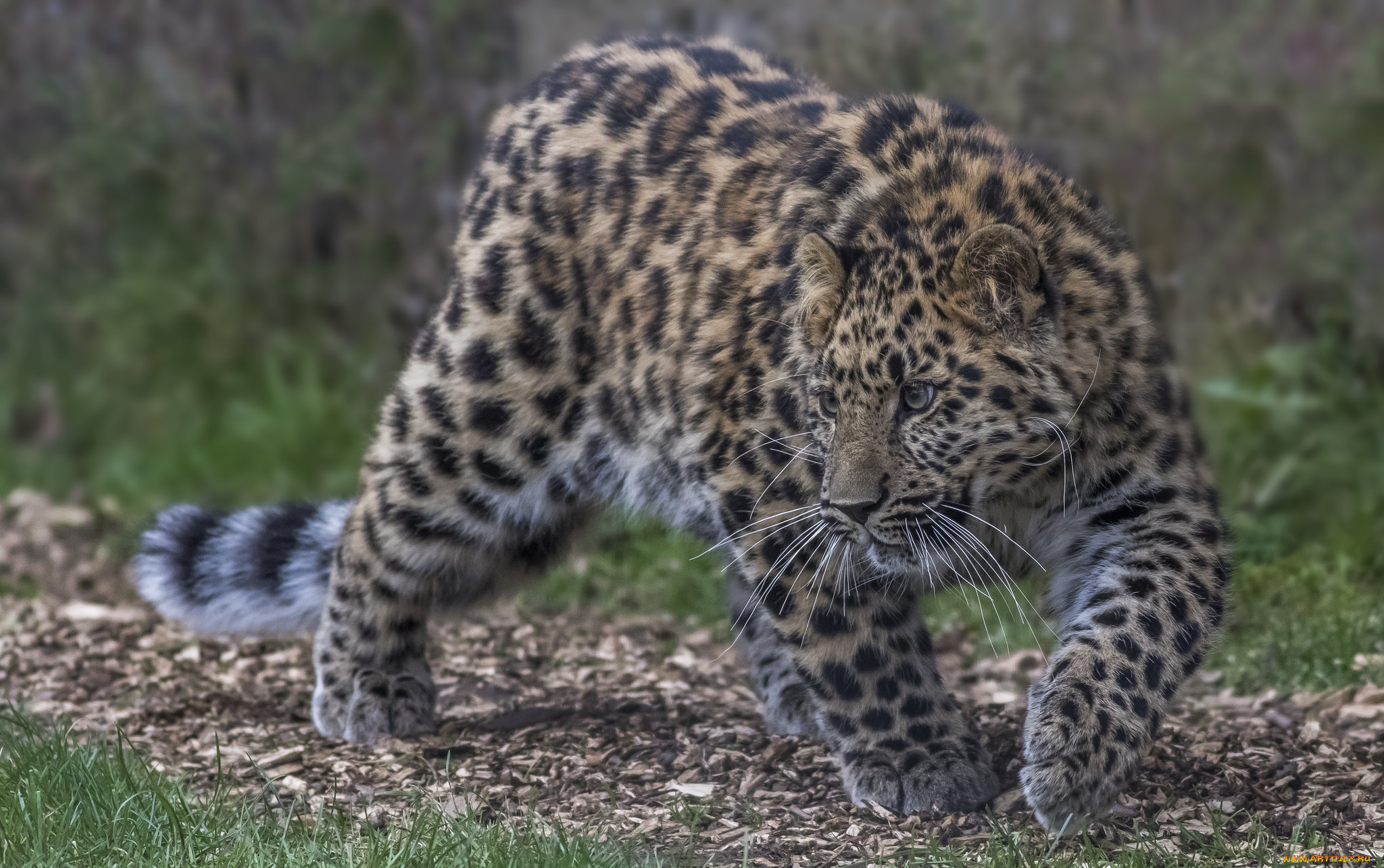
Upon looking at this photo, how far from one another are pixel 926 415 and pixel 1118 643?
745mm

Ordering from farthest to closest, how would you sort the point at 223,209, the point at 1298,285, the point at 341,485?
Result: the point at 223,209, the point at 341,485, the point at 1298,285

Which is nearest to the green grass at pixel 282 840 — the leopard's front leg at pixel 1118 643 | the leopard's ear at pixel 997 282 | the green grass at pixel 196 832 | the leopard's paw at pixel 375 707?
the green grass at pixel 196 832

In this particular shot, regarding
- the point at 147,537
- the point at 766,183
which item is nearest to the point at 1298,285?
the point at 766,183

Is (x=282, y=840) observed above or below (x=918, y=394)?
below

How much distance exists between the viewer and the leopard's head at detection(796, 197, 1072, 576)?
388 centimetres

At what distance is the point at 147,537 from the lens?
5.66 metres

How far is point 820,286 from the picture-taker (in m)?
4.17

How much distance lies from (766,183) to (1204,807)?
2159 millimetres

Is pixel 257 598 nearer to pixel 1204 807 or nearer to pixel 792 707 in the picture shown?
pixel 792 707

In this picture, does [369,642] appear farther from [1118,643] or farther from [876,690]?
[1118,643]

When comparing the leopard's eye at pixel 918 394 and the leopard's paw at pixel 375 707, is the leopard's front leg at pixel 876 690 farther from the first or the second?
the leopard's paw at pixel 375 707

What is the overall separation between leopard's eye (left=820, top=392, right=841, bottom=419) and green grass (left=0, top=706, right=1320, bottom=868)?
3.57ft

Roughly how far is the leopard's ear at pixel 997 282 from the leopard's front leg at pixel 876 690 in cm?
86

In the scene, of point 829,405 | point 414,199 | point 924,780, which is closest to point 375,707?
point 924,780
